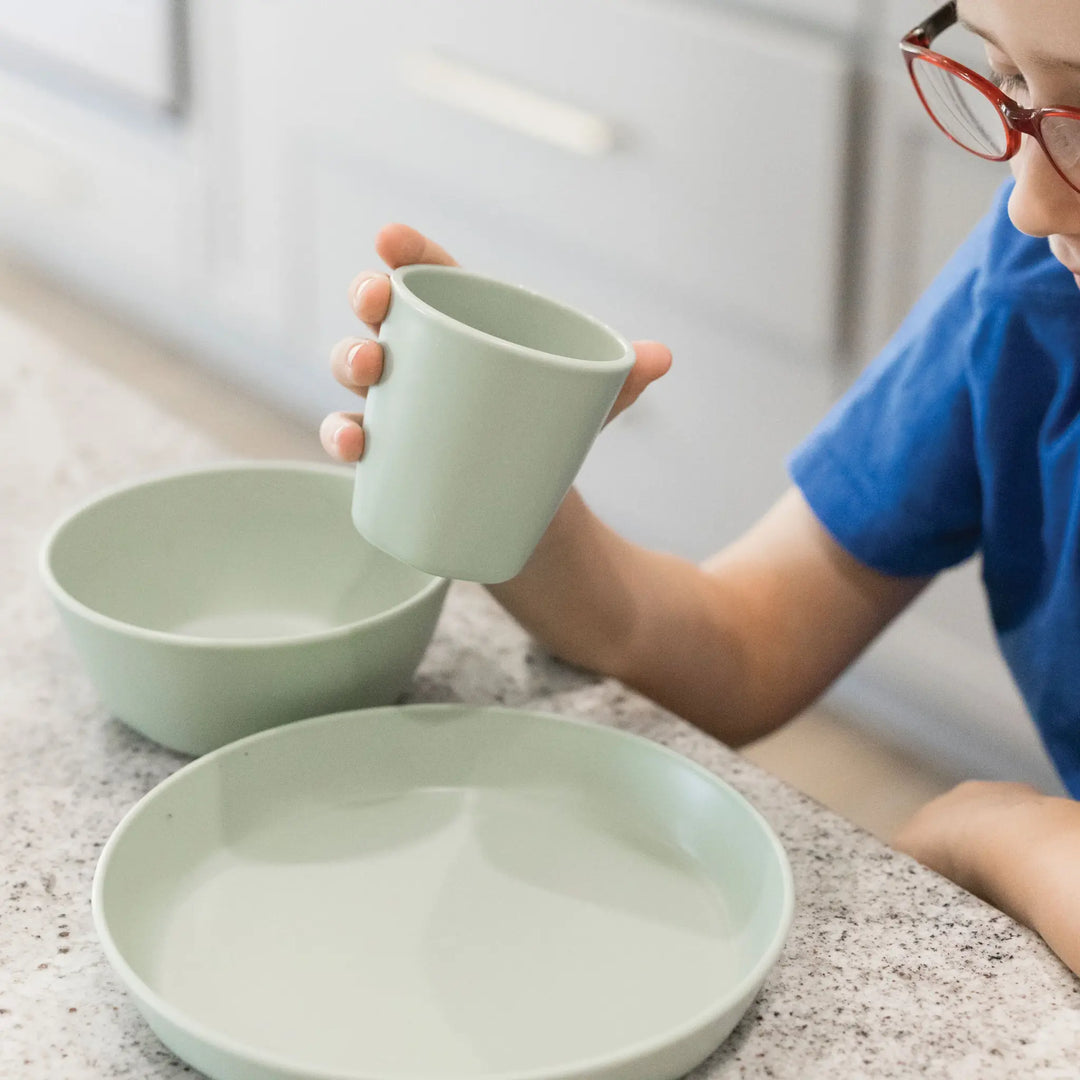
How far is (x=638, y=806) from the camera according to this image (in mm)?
623

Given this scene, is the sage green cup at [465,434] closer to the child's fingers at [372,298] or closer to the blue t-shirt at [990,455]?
the child's fingers at [372,298]

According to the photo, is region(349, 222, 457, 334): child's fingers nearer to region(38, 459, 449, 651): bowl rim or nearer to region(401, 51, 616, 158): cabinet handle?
region(38, 459, 449, 651): bowl rim

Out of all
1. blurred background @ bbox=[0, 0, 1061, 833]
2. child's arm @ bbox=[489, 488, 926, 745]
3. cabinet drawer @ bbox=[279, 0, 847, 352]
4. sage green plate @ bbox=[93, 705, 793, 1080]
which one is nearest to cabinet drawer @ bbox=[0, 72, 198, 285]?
blurred background @ bbox=[0, 0, 1061, 833]

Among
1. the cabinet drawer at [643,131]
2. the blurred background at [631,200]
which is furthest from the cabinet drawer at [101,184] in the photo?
the cabinet drawer at [643,131]

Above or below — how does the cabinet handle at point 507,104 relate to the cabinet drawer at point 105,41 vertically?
above

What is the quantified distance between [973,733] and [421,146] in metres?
1.05

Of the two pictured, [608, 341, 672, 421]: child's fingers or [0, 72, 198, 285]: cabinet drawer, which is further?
[0, 72, 198, 285]: cabinet drawer

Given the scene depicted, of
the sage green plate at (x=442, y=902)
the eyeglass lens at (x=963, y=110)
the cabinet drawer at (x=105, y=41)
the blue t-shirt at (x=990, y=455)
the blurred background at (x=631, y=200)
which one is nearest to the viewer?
the sage green plate at (x=442, y=902)

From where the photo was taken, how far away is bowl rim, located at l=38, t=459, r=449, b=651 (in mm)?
608

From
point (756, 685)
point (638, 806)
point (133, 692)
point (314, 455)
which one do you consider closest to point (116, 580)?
point (133, 692)

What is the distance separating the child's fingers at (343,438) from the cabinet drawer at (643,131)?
1019 millimetres

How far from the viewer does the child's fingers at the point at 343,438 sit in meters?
0.62

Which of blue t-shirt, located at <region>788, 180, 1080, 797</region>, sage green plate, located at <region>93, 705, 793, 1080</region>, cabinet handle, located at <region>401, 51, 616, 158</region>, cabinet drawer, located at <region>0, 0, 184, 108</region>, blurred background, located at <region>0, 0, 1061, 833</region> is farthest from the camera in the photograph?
cabinet drawer, located at <region>0, 0, 184, 108</region>

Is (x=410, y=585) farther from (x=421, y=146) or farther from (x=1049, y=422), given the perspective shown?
(x=421, y=146)
